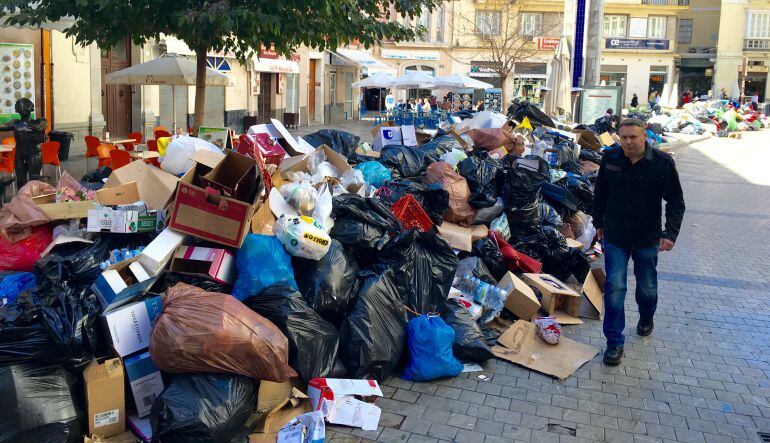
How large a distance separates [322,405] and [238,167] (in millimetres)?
1892

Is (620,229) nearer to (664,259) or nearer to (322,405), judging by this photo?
(322,405)

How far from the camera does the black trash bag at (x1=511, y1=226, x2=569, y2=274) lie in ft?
20.4

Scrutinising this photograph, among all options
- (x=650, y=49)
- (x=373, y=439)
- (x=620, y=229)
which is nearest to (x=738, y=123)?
(x=650, y=49)

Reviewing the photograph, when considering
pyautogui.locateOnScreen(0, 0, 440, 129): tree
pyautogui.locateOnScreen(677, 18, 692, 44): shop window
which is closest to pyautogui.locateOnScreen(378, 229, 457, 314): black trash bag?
pyautogui.locateOnScreen(0, 0, 440, 129): tree

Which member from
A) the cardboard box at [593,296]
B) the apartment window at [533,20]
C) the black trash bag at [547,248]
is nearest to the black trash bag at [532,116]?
the black trash bag at [547,248]

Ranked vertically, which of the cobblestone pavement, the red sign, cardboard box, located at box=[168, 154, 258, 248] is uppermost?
the red sign

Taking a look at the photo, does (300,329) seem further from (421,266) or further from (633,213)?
(633,213)

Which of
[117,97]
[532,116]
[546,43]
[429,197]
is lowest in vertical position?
[429,197]

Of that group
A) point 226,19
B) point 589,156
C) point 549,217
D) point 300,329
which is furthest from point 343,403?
point 589,156

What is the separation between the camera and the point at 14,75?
460 inches

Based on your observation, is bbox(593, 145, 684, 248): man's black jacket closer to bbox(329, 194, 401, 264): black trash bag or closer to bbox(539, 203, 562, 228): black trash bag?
bbox(329, 194, 401, 264): black trash bag

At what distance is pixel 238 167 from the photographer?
4.74 meters

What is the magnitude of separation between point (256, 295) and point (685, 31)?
169 feet

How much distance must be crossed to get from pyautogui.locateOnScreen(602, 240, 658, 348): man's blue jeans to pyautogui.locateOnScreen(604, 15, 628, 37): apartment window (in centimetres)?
4581
